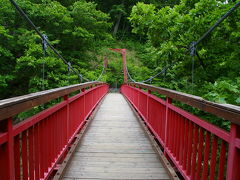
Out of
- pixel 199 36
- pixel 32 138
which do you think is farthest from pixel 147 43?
pixel 32 138

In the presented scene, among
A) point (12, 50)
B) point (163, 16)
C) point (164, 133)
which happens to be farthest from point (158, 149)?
point (12, 50)

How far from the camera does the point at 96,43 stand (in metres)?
14.9

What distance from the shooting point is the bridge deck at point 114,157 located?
2.32m

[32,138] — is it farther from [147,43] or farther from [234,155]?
[147,43]

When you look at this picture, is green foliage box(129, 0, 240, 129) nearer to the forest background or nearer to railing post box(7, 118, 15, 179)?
the forest background

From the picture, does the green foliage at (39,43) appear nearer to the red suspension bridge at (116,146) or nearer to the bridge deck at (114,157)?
the bridge deck at (114,157)

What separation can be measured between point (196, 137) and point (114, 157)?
4.58ft

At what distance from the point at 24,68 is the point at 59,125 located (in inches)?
317

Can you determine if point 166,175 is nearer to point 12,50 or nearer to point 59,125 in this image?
point 59,125

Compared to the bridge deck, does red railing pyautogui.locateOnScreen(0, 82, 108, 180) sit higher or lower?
higher

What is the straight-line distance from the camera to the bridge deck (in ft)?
7.62

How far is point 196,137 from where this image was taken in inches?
67.7

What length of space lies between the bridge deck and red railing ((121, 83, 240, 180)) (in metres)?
0.29

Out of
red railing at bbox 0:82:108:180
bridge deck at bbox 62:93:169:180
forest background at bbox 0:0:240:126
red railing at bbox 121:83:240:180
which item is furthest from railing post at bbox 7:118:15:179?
forest background at bbox 0:0:240:126
